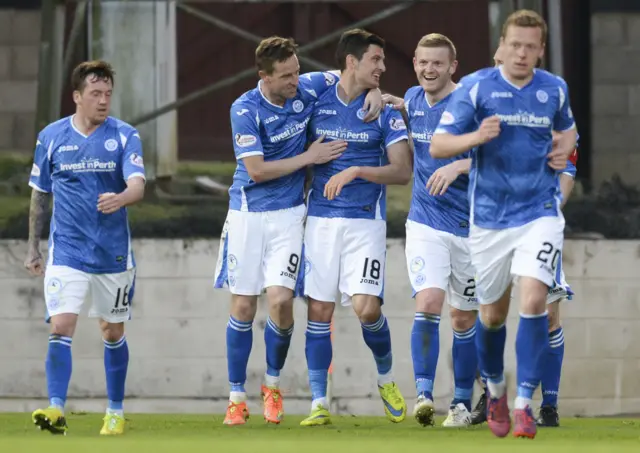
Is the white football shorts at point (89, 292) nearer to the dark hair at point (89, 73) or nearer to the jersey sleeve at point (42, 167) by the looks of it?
the jersey sleeve at point (42, 167)

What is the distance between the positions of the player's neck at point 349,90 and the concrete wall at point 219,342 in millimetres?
2943

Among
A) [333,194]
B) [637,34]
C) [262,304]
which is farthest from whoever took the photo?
[637,34]

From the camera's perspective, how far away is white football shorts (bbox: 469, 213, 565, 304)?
7340 millimetres

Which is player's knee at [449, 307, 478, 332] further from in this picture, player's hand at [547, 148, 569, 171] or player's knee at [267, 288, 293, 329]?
player's hand at [547, 148, 569, 171]

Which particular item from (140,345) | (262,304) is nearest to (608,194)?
(262,304)

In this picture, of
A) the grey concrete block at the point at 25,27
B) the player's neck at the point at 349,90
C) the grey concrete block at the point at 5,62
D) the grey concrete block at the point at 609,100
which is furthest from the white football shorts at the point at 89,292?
the grey concrete block at the point at 609,100

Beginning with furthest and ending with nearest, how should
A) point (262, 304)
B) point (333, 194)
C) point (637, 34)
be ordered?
1. point (637, 34)
2. point (262, 304)
3. point (333, 194)

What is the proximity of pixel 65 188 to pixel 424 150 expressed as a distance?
70.8 inches

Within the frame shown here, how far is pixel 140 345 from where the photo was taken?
1160 centimetres

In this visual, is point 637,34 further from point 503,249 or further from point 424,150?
point 503,249

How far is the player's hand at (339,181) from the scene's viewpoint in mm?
8445

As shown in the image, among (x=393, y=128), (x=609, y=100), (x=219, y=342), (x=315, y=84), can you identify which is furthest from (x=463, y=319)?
(x=609, y=100)

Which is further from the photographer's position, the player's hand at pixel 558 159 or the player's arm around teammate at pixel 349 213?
the player's arm around teammate at pixel 349 213

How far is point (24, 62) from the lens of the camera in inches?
516
